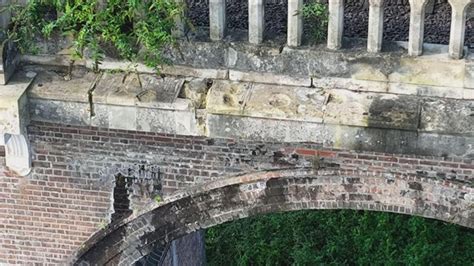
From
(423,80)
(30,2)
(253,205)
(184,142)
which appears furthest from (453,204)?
(30,2)

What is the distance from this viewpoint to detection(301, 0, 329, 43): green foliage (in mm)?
7680

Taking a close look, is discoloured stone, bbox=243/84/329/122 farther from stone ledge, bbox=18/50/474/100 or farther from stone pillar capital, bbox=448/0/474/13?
stone pillar capital, bbox=448/0/474/13

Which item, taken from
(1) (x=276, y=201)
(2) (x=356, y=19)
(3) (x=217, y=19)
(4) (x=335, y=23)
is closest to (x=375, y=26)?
(4) (x=335, y=23)

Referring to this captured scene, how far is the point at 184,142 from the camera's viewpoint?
8.27 metres

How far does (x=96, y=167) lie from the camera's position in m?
8.60

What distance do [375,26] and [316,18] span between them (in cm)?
47

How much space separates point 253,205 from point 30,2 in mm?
2316

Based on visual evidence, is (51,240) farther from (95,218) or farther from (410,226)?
(410,226)

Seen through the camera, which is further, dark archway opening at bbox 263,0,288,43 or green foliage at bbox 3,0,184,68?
dark archway opening at bbox 263,0,288,43

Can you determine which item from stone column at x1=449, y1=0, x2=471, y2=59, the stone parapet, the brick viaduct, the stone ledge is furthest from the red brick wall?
stone column at x1=449, y1=0, x2=471, y2=59

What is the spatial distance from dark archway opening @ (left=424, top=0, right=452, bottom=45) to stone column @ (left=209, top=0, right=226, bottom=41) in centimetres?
169

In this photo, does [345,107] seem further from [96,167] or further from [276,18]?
[96,167]

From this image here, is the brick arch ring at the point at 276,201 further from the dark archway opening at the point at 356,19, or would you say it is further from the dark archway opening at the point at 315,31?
the dark archway opening at the point at 356,19

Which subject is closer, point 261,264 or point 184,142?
point 184,142
